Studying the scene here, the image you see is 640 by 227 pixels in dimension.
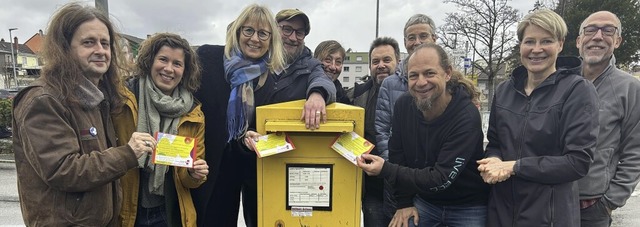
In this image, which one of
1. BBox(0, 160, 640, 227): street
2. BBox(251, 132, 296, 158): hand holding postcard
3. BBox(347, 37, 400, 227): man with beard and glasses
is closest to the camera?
BBox(251, 132, 296, 158): hand holding postcard

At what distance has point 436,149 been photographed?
2.28 metres

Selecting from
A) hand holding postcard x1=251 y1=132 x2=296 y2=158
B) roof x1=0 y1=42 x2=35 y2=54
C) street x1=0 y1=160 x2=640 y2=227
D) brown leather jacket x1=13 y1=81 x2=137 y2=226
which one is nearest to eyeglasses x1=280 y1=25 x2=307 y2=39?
hand holding postcard x1=251 y1=132 x2=296 y2=158

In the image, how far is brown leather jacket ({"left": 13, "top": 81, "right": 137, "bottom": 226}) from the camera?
1704 millimetres

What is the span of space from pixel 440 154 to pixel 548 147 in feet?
1.67

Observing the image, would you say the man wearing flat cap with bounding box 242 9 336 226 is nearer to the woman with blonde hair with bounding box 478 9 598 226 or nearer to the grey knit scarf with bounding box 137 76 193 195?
the grey knit scarf with bounding box 137 76 193 195

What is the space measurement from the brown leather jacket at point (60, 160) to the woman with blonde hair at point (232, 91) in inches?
28.9

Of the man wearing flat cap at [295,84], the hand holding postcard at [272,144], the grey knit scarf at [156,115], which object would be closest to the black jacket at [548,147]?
the man wearing flat cap at [295,84]

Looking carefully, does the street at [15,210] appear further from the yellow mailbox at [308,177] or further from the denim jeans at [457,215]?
the denim jeans at [457,215]

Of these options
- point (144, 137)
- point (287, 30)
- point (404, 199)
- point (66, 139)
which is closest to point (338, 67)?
point (287, 30)

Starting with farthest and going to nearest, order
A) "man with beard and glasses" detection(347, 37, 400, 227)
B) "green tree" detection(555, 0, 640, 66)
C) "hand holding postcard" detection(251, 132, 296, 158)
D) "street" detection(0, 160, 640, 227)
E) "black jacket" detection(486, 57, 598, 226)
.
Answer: "green tree" detection(555, 0, 640, 66) < "street" detection(0, 160, 640, 227) < "man with beard and glasses" detection(347, 37, 400, 227) < "hand holding postcard" detection(251, 132, 296, 158) < "black jacket" detection(486, 57, 598, 226)

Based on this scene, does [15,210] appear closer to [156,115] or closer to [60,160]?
[156,115]

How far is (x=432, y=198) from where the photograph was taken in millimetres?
2391

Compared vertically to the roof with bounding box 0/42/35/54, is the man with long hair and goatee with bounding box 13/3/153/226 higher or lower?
lower

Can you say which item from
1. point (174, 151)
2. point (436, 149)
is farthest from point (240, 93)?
point (436, 149)
